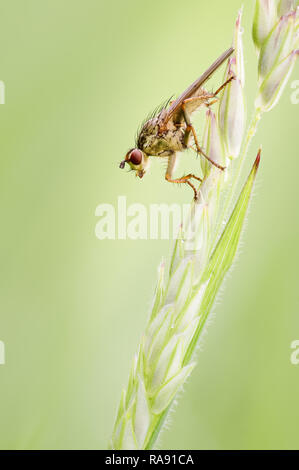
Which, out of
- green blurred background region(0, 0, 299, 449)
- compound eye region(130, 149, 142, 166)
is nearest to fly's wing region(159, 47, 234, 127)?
compound eye region(130, 149, 142, 166)

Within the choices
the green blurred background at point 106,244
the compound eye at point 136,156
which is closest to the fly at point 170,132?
the compound eye at point 136,156

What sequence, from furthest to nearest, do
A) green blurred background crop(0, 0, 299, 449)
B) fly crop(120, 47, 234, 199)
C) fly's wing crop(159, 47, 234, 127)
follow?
green blurred background crop(0, 0, 299, 449) → fly crop(120, 47, 234, 199) → fly's wing crop(159, 47, 234, 127)

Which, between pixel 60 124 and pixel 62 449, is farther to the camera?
pixel 60 124

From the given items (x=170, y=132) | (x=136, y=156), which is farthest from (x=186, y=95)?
(x=136, y=156)

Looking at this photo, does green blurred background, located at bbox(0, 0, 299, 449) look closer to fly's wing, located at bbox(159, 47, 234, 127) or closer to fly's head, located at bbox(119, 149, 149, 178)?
fly's head, located at bbox(119, 149, 149, 178)

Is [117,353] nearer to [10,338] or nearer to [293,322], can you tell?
[10,338]

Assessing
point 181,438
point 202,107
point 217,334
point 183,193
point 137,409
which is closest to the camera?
point 137,409

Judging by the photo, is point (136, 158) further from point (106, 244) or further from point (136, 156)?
point (106, 244)

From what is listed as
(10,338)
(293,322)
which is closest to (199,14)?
(293,322)

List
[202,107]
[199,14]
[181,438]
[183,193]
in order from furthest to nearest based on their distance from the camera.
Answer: [199,14] < [183,193] < [181,438] < [202,107]
